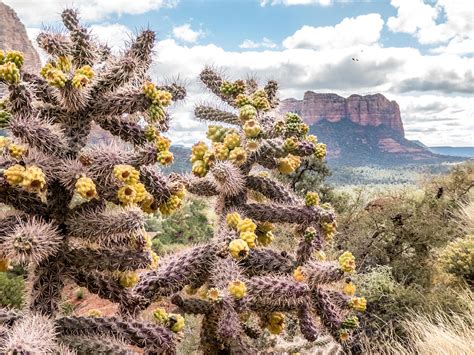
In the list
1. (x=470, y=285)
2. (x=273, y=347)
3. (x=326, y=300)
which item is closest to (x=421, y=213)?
(x=470, y=285)

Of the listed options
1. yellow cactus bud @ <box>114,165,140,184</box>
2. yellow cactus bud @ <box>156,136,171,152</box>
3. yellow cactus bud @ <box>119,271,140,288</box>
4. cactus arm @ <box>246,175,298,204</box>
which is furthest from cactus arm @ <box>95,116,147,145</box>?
cactus arm @ <box>246,175,298,204</box>

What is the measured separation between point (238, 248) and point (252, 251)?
0.63 meters

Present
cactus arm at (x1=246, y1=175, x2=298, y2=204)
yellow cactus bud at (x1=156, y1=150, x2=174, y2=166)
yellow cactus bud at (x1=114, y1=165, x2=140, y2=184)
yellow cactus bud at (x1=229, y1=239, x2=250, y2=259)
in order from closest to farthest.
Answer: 1. yellow cactus bud at (x1=114, y1=165, x2=140, y2=184)
2. yellow cactus bud at (x1=156, y1=150, x2=174, y2=166)
3. yellow cactus bud at (x1=229, y1=239, x2=250, y2=259)
4. cactus arm at (x1=246, y1=175, x2=298, y2=204)

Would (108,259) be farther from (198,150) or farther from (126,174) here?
(198,150)

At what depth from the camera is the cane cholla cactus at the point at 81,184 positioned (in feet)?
8.18

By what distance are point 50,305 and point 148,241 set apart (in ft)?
2.31

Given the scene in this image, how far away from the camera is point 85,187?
7.93ft

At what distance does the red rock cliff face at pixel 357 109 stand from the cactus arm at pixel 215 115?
158 m

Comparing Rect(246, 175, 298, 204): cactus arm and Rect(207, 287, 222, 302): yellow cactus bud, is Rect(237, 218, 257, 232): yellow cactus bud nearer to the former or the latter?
Rect(207, 287, 222, 302): yellow cactus bud

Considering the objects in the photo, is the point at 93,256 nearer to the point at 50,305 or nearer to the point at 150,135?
the point at 50,305

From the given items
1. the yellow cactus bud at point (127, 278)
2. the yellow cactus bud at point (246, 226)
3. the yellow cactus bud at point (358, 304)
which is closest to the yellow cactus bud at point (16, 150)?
the yellow cactus bud at point (127, 278)

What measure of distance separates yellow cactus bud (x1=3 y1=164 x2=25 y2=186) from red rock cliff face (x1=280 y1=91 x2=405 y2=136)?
159997 mm

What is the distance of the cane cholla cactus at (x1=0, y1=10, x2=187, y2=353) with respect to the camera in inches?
98.1

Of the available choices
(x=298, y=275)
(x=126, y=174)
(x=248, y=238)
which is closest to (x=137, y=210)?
(x=126, y=174)
